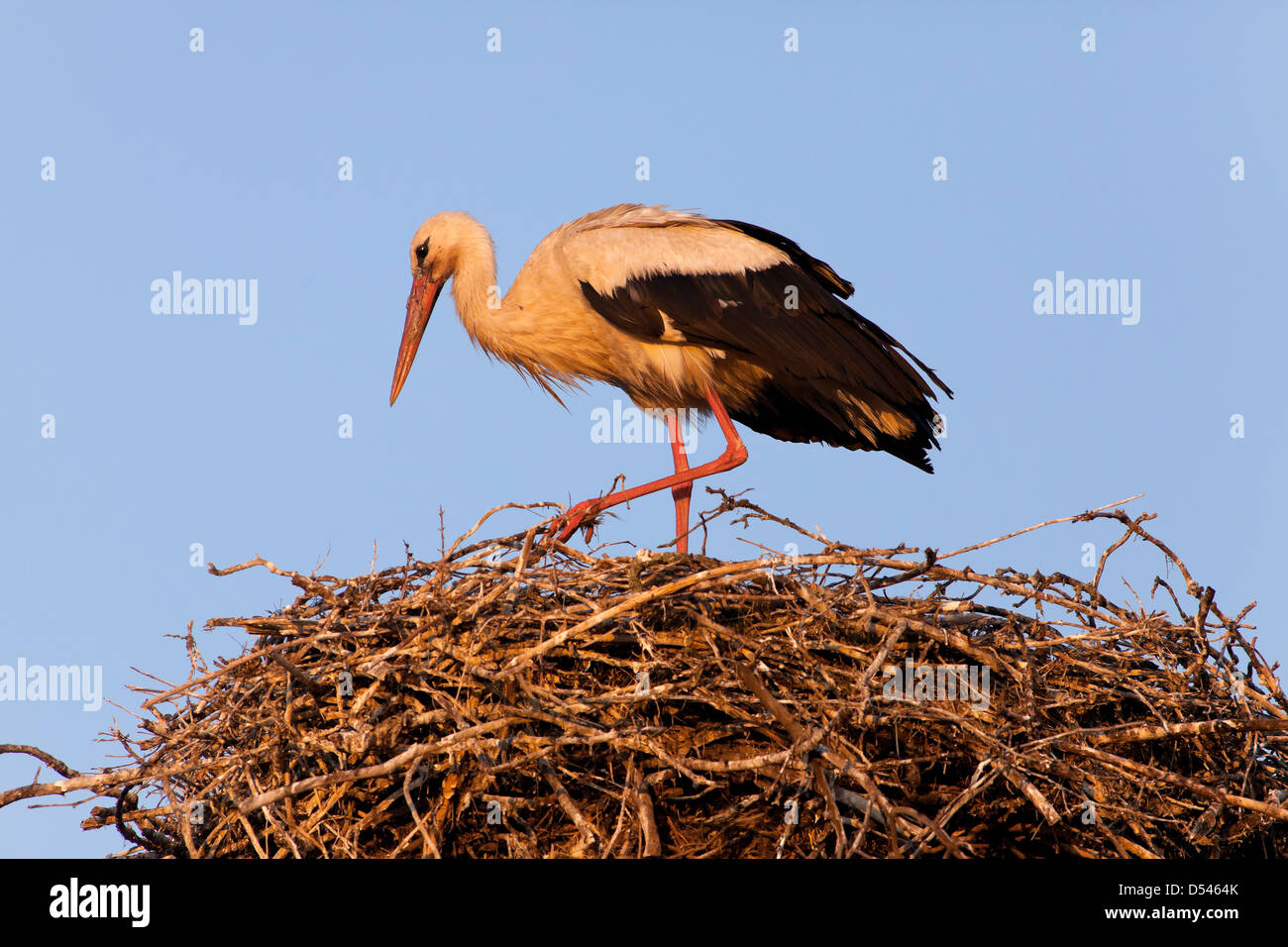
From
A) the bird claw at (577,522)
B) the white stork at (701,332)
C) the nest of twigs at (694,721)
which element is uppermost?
the white stork at (701,332)

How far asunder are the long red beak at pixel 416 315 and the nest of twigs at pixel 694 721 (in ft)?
8.05

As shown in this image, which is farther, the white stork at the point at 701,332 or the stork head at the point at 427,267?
the stork head at the point at 427,267

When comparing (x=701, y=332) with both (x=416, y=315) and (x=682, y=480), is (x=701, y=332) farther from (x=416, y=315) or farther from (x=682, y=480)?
(x=416, y=315)

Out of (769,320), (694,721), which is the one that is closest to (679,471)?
(769,320)

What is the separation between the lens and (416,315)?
689 cm

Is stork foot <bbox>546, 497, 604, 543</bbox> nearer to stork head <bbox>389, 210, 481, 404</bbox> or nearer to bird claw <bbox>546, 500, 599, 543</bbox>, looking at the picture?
bird claw <bbox>546, 500, 599, 543</bbox>

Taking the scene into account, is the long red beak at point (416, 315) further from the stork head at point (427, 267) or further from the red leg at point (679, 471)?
the red leg at point (679, 471)

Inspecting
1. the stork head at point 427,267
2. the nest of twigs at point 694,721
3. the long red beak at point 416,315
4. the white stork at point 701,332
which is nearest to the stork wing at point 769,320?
the white stork at point 701,332

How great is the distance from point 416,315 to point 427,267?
0.86 feet

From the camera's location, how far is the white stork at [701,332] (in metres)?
6.00

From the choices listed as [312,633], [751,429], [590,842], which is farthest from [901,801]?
[751,429]

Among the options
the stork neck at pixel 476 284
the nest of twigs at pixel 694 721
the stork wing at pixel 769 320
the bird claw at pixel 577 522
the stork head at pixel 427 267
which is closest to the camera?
the nest of twigs at pixel 694 721

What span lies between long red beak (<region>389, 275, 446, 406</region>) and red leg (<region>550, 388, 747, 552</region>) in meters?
1.53
